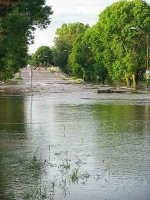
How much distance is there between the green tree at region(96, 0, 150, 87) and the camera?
73.8 metres

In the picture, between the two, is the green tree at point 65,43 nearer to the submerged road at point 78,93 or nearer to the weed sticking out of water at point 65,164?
the submerged road at point 78,93

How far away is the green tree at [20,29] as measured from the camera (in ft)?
113

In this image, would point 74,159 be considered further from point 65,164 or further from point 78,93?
point 78,93

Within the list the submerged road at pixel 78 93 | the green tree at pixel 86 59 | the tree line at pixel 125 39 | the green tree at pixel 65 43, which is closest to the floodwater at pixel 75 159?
the submerged road at pixel 78 93

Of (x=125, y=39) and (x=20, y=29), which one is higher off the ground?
(x=125, y=39)

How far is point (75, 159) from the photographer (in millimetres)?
13250

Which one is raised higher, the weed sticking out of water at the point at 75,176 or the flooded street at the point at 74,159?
the weed sticking out of water at the point at 75,176

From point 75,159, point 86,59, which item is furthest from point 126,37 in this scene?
point 75,159

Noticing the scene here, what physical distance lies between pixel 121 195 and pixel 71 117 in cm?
1592

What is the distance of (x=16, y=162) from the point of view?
41.7ft

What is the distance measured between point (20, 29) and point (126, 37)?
4022cm

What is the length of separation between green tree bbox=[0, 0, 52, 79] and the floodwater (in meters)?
4.54

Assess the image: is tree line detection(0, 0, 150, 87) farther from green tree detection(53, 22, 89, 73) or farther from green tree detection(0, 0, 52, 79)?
green tree detection(53, 22, 89, 73)

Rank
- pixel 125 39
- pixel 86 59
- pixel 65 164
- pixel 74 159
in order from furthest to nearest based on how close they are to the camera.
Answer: pixel 86 59, pixel 125 39, pixel 74 159, pixel 65 164
